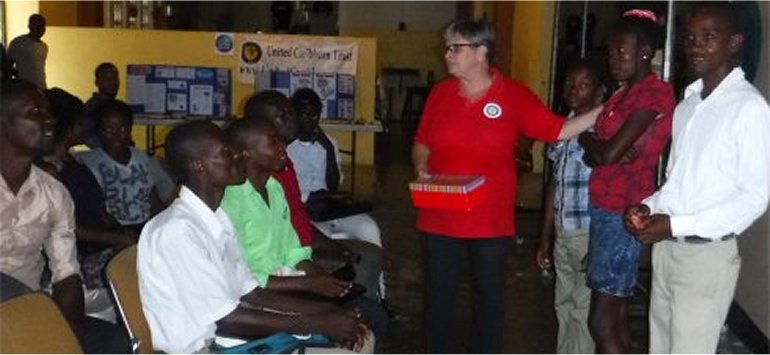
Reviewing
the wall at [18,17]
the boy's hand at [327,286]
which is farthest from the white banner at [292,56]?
the boy's hand at [327,286]

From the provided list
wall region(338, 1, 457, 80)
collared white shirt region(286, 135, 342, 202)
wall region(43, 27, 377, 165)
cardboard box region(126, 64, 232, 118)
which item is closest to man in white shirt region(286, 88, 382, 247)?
collared white shirt region(286, 135, 342, 202)

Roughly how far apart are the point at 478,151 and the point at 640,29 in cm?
80

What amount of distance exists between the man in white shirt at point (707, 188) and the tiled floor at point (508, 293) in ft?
5.51

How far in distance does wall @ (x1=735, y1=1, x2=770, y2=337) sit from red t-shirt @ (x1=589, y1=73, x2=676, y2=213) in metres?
1.57

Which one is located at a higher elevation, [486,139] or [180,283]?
[486,139]

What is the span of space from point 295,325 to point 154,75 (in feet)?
25.0

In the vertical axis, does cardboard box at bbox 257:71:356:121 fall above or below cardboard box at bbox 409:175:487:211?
above

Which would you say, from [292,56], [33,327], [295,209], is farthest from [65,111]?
[292,56]

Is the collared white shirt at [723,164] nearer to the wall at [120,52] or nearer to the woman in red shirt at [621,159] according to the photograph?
the woman in red shirt at [621,159]

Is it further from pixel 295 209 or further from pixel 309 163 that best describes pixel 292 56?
pixel 295 209

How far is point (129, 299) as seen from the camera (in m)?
2.61

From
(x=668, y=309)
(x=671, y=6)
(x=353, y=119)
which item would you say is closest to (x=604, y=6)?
(x=353, y=119)

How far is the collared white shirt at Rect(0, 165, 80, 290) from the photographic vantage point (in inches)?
116

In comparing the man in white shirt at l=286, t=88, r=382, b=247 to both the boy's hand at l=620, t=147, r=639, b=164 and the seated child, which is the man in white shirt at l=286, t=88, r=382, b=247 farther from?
the boy's hand at l=620, t=147, r=639, b=164
